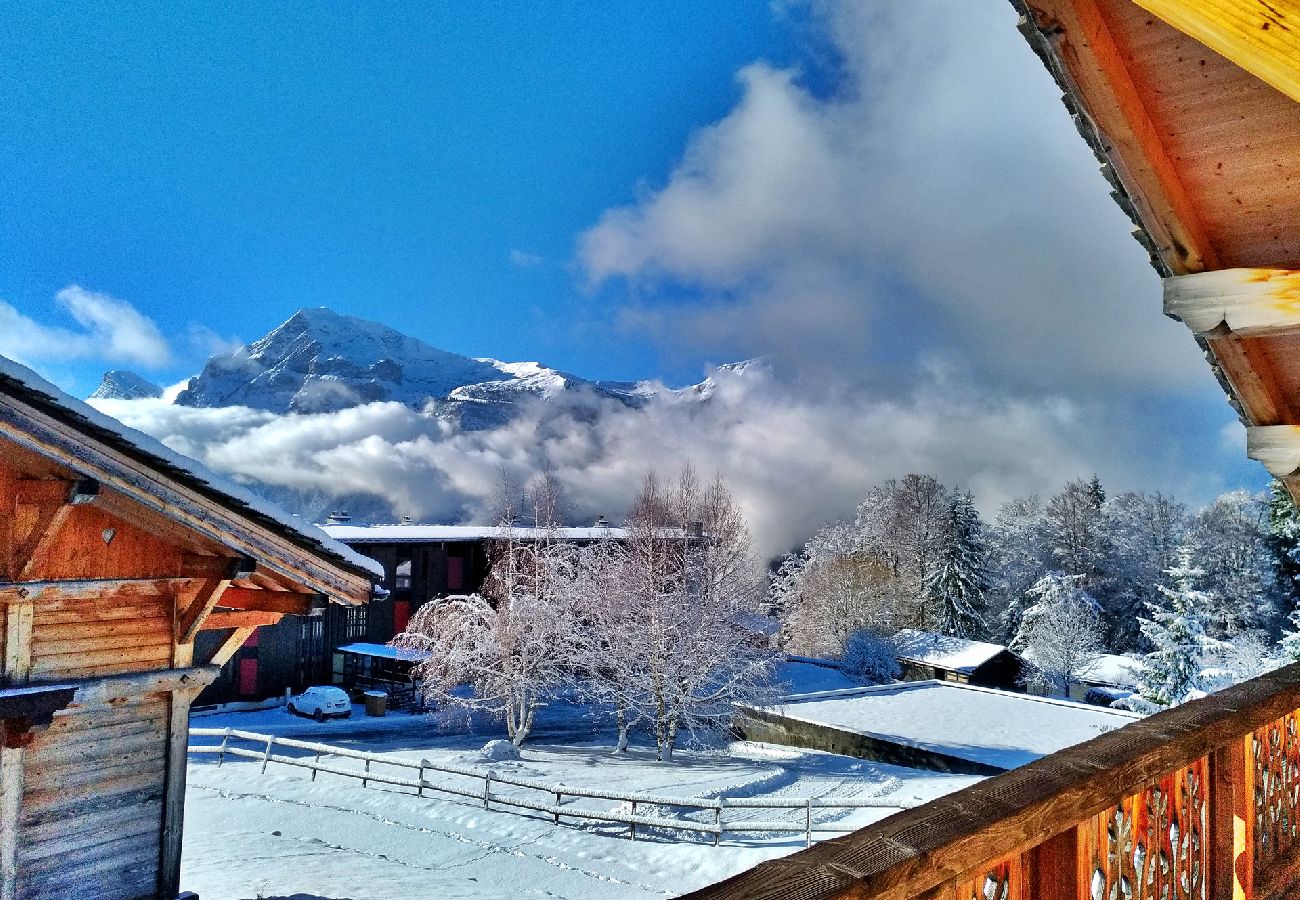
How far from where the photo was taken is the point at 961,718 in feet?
90.4

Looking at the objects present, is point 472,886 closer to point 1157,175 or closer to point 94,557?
point 94,557

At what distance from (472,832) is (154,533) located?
9971 millimetres

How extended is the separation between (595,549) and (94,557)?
25.1 metres

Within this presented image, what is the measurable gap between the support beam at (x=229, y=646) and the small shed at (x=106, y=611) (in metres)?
0.03

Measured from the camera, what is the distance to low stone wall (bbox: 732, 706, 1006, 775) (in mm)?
22953

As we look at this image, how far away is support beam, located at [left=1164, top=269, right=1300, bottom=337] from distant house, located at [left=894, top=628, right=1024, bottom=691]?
35.7m

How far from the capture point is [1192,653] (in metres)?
25.1

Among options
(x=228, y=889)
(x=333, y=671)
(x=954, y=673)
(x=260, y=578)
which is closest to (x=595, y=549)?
(x=333, y=671)

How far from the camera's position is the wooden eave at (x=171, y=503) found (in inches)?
227

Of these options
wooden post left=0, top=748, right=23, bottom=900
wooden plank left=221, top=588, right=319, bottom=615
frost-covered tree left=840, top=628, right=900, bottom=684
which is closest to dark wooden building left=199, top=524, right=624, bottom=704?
frost-covered tree left=840, top=628, right=900, bottom=684

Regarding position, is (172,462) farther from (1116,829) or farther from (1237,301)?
(1237,301)

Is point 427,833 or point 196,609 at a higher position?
point 196,609

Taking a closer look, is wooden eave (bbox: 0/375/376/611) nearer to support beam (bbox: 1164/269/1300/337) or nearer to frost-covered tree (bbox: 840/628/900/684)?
support beam (bbox: 1164/269/1300/337)

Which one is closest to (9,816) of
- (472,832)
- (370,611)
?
(472,832)
